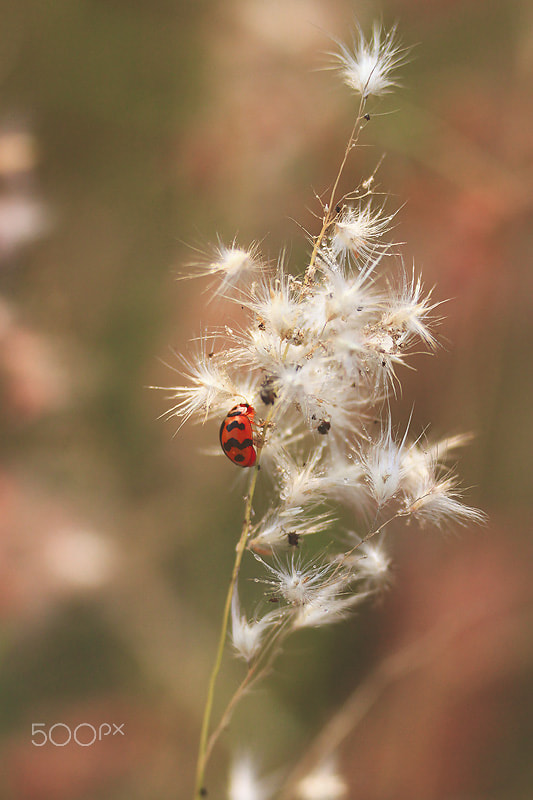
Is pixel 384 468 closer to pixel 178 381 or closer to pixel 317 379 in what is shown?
pixel 317 379

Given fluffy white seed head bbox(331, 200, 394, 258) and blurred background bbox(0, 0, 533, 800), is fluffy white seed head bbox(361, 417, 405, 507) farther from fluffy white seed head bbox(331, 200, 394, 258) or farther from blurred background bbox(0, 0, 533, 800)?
blurred background bbox(0, 0, 533, 800)

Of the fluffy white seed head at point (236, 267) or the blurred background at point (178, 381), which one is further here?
the blurred background at point (178, 381)

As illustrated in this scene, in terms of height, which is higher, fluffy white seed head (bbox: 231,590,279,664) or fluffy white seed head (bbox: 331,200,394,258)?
fluffy white seed head (bbox: 331,200,394,258)
